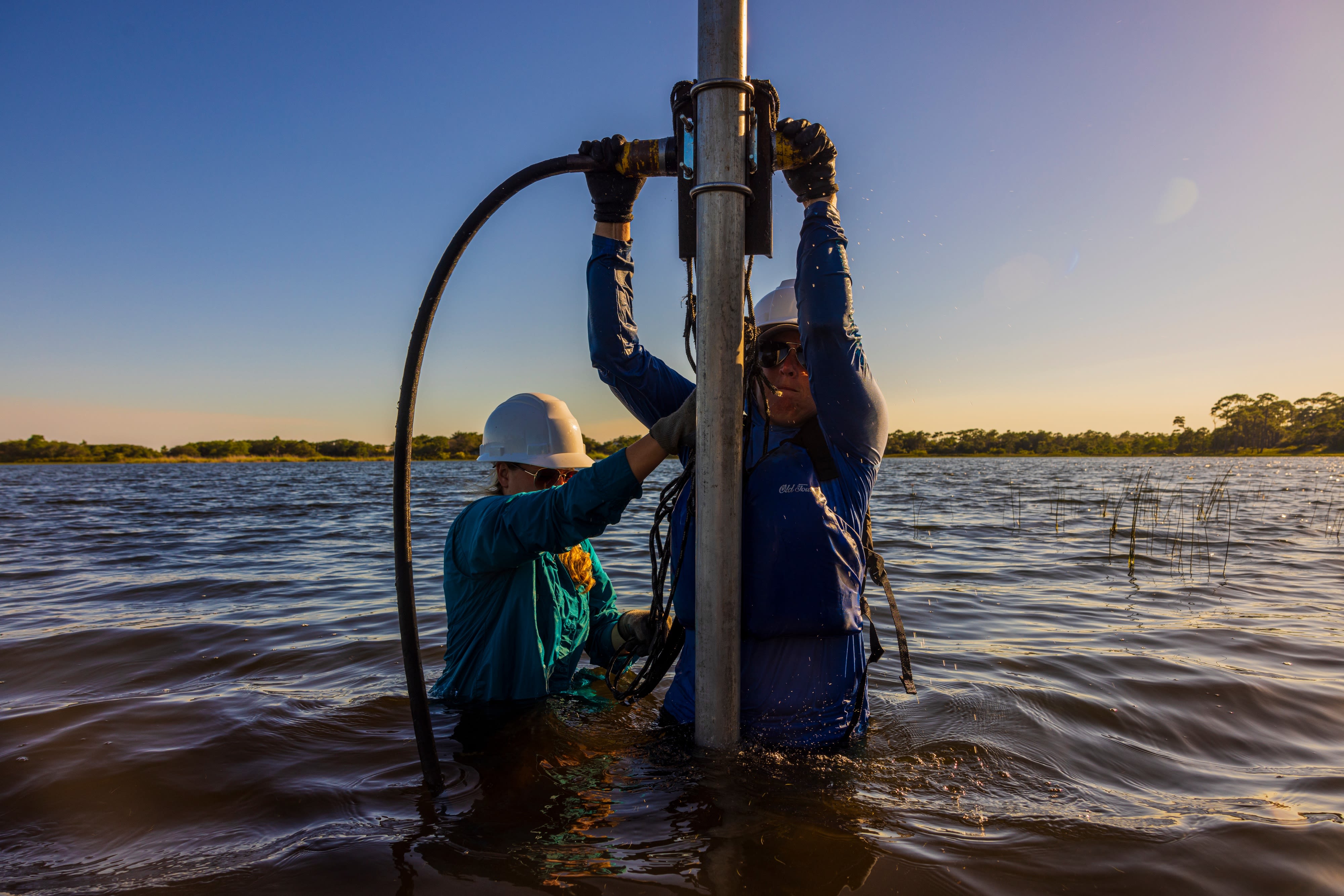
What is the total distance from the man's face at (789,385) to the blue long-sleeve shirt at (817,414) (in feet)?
0.13

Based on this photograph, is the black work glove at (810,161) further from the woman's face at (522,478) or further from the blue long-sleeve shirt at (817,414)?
the woman's face at (522,478)

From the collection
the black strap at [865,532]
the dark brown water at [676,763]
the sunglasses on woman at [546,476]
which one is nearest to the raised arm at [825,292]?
the black strap at [865,532]

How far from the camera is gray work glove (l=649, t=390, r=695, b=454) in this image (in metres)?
2.44

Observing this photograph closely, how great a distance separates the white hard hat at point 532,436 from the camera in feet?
12.3

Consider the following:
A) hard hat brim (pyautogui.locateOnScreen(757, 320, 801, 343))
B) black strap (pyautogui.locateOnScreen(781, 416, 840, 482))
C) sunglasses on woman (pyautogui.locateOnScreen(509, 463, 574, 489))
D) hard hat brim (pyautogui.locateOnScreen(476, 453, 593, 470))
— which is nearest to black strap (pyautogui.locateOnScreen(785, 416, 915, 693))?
black strap (pyautogui.locateOnScreen(781, 416, 840, 482))

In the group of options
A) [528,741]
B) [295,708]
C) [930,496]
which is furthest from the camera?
[930,496]

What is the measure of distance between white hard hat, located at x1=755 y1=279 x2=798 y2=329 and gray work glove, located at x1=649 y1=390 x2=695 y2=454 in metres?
0.67

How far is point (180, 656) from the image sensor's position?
5770 mm

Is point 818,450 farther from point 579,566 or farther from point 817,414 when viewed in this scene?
point 579,566

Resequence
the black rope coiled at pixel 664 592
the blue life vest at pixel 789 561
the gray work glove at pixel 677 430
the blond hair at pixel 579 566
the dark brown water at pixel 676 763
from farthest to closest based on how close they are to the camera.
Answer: the blond hair at pixel 579 566, the black rope coiled at pixel 664 592, the blue life vest at pixel 789 561, the gray work glove at pixel 677 430, the dark brown water at pixel 676 763

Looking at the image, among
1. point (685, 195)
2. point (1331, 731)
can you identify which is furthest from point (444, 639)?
point (1331, 731)

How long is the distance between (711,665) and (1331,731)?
13.9ft

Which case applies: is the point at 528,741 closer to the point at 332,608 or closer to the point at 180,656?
the point at 180,656

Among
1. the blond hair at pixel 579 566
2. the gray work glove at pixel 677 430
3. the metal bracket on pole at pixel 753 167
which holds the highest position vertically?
the metal bracket on pole at pixel 753 167
